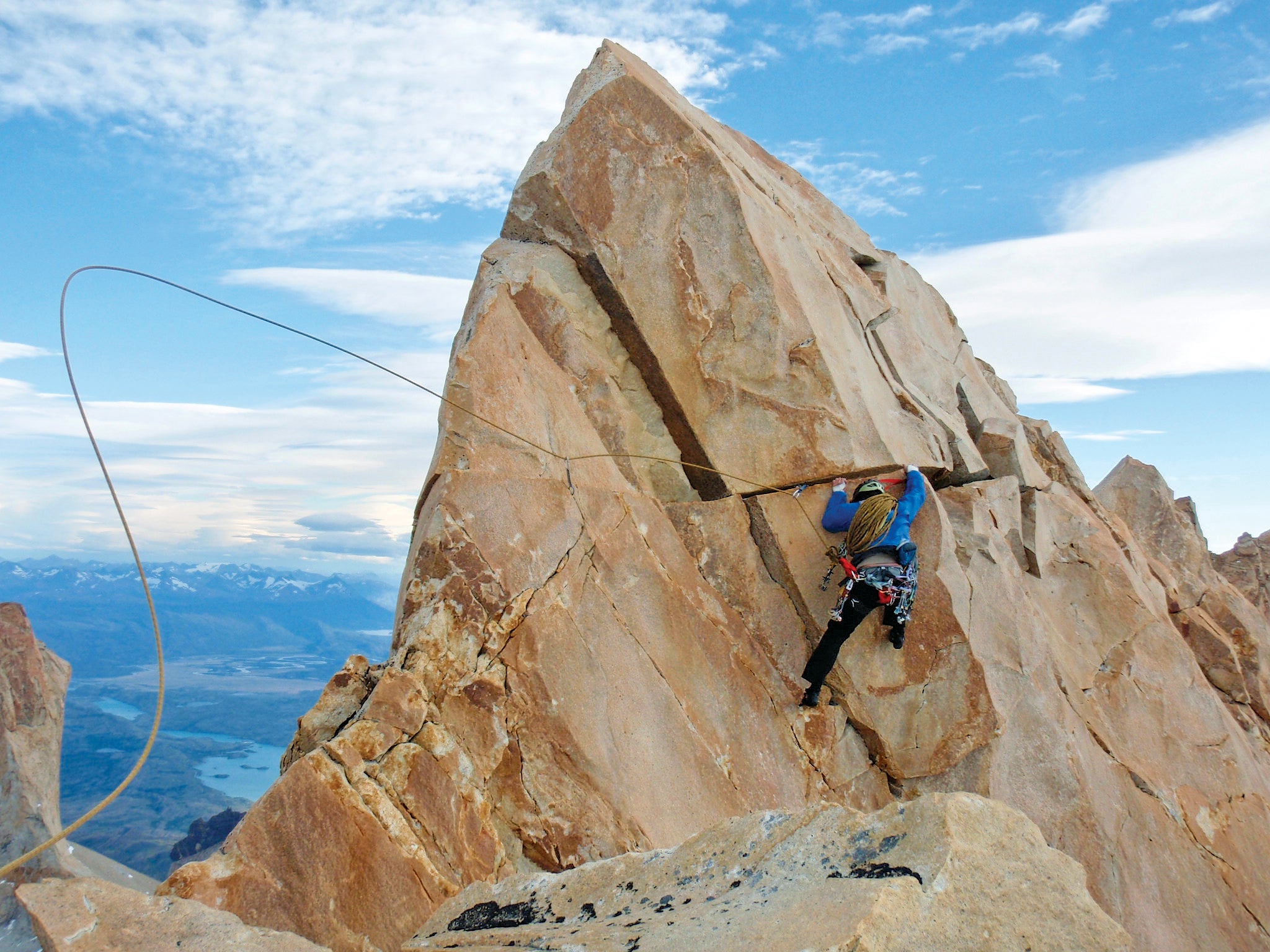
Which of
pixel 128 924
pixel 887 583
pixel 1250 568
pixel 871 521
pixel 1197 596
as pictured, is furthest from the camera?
pixel 1250 568

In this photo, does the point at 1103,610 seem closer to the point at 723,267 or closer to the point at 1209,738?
the point at 1209,738

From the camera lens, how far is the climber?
8016 millimetres

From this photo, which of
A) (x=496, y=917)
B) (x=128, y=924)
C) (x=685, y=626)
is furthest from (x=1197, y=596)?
(x=128, y=924)

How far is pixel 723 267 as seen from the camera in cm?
908

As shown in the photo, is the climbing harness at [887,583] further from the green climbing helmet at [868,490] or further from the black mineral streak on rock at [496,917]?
the black mineral streak on rock at [496,917]

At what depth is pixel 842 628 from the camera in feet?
26.5

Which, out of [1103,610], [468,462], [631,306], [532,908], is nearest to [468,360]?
[468,462]

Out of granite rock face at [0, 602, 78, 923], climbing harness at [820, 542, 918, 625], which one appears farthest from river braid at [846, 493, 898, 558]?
granite rock face at [0, 602, 78, 923]

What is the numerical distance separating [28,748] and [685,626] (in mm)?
21088

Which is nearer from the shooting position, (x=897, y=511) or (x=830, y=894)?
(x=830, y=894)

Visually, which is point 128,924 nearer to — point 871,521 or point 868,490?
point 871,521

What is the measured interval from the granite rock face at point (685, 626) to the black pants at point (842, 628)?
1.05ft

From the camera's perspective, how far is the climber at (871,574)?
8.02m

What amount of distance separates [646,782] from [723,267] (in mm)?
5468
